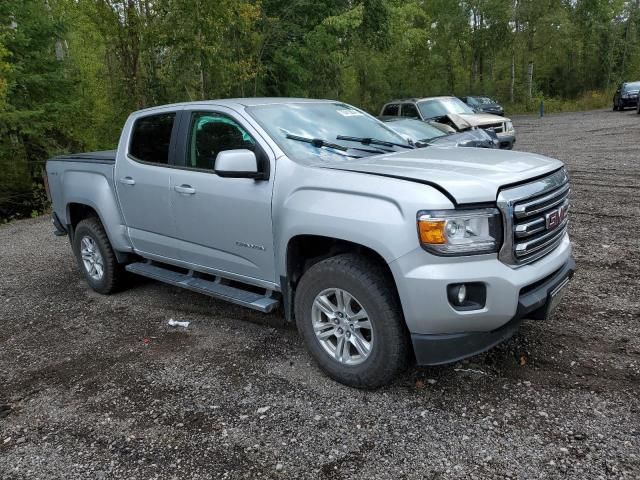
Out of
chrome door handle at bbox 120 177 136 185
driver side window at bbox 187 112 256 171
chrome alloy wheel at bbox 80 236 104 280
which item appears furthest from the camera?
chrome alloy wheel at bbox 80 236 104 280

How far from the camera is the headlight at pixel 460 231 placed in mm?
2918

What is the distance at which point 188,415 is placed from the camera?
335 centimetres

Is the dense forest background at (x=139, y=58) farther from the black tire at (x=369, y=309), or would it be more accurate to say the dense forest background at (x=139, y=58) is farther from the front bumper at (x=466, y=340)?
the front bumper at (x=466, y=340)

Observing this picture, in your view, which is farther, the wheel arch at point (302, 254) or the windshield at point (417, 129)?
the windshield at point (417, 129)

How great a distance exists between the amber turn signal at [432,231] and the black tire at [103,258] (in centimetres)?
366

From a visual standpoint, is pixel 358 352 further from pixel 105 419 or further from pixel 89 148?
pixel 89 148

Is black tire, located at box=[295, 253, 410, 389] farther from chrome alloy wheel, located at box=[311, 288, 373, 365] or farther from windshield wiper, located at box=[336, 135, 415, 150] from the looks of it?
windshield wiper, located at box=[336, 135, 415, 150]

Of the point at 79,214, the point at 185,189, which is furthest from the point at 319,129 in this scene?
the point at 79,214

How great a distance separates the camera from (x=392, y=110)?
1491 cm

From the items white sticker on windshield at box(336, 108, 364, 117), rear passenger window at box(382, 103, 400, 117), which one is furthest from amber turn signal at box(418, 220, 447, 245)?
rear passenger window at box(382, 103, 400, 117)

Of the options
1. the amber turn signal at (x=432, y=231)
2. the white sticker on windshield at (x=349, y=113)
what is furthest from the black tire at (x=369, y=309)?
the white sticker on windshield at (x=349, y=113)

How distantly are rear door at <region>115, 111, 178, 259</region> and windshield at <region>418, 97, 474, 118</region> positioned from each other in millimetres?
9875

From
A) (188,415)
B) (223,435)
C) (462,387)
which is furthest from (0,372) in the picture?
(462,387)

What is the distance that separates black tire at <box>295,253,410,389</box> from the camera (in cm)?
314
